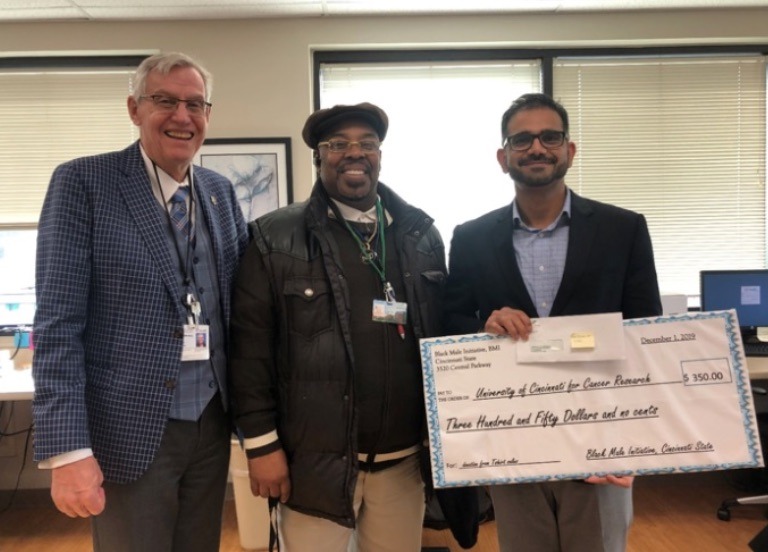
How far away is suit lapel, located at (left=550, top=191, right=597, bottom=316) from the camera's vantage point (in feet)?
4.59

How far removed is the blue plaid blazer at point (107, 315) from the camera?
1254mm

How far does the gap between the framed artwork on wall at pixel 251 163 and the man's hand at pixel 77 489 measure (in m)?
2.30

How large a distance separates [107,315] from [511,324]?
99 centimetres

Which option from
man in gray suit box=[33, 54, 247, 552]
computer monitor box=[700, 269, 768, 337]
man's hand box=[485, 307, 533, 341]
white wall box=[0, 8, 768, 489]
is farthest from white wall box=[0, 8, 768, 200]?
man's hand box=[485, 307, 533, 341]

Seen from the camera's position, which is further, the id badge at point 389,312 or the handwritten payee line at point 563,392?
the id badge at point 389,312

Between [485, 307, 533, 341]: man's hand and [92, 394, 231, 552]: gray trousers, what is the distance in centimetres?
76

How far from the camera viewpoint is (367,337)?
1491mm

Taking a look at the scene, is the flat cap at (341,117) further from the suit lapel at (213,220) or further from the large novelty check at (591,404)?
the large novelty check at (591,404)

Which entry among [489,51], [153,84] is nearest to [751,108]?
[489,51]

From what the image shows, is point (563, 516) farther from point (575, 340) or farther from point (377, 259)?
point (377, 259)

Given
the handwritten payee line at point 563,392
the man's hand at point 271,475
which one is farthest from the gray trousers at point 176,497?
the handwritten payee line at point 563,392

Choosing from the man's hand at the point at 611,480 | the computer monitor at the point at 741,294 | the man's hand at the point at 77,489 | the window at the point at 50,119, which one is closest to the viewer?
the man's hand at the point at 77,489

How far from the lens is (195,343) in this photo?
138 cm

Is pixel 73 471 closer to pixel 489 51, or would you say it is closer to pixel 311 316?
pixel 311 316
